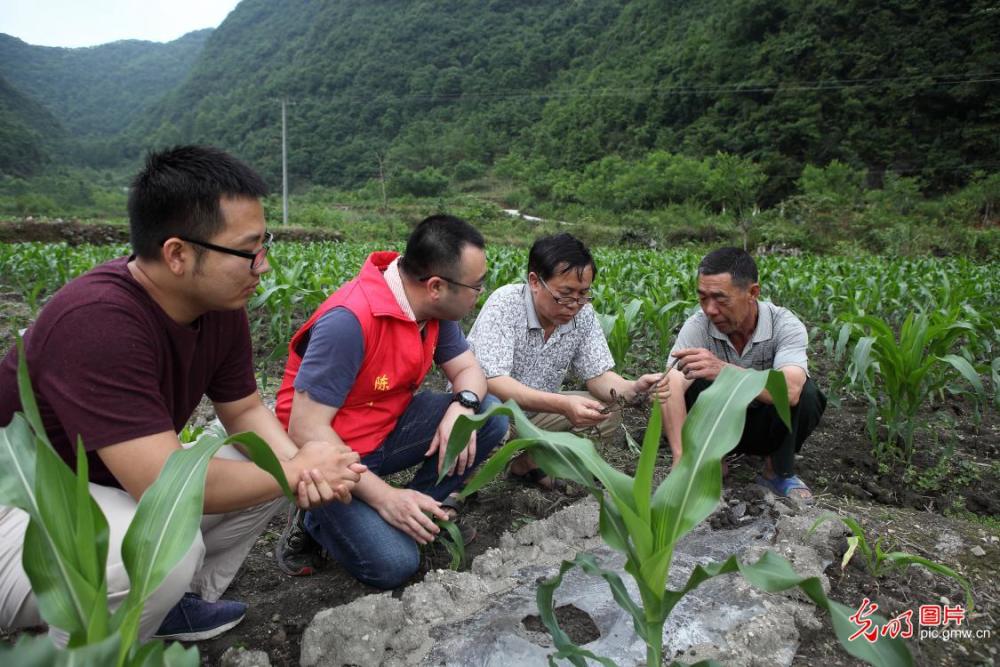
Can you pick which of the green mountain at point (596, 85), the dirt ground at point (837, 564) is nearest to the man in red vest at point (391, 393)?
the dirt ground at point (837, 564)

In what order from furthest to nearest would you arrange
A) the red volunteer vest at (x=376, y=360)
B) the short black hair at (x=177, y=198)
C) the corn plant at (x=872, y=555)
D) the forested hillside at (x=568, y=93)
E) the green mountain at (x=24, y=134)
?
the green mountain at (x=24, y=134) < the forested hillside at (x=568, y=93) < the red volunteer vest at (x=376, y=360) < the corn plant at (x=872, y=555) < the short black hair at (x=177, y=198)

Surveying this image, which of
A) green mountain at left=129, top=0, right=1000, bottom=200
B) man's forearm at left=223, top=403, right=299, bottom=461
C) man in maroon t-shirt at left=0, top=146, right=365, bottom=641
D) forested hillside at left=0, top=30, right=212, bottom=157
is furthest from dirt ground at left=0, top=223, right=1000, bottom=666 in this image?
forested hillside at left=0, top=30, right=212, bottom=157

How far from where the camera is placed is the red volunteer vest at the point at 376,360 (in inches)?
80.1

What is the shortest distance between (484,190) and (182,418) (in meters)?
45.7

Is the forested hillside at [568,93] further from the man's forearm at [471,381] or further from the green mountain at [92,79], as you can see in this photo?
the man's forearm at [471,381]

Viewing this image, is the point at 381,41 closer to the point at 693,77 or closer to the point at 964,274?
the point at 693,77

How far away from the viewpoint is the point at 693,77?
36.4 meters

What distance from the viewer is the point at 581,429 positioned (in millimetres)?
2744

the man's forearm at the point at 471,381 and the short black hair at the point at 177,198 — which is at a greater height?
the short black hair at the point at 177,198

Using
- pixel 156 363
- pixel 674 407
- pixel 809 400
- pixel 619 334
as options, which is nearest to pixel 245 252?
pixel 156 363

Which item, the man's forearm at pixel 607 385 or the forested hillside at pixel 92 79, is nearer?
the man's forearm at pixel 607 385

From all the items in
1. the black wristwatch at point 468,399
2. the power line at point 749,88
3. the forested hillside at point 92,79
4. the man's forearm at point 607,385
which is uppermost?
the forested hillside at point 92,79

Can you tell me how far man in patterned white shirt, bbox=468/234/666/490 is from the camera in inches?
97.3

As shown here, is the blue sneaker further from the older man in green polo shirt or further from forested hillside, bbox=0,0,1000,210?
forested hillside, bbox=0,0,1000,210
